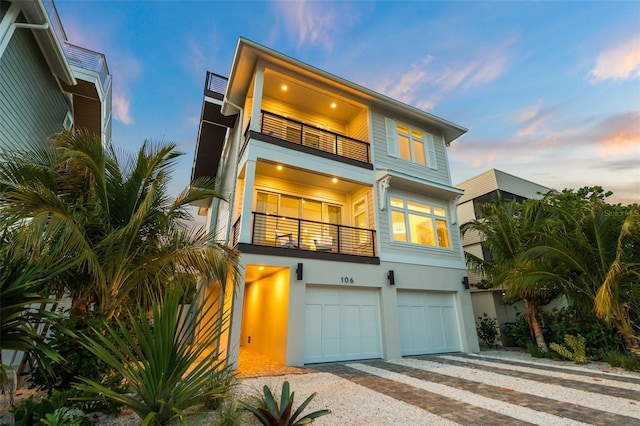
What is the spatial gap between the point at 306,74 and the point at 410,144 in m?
4.98

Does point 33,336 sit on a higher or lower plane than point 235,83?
lower

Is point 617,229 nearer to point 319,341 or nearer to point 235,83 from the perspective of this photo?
point 319,341

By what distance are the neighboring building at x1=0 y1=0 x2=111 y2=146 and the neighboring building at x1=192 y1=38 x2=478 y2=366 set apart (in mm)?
4000

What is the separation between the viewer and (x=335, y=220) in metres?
10.9

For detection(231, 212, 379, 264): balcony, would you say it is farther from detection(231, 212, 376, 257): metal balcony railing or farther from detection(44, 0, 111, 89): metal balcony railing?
detection(44, 0, 111, 89): metal balcony railing

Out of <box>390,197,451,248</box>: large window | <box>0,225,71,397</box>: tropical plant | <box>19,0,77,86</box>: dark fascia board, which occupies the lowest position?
<box>0,225,71,397</box>: tropical plant

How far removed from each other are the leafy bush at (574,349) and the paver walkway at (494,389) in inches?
49.3

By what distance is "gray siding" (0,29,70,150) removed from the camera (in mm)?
6480

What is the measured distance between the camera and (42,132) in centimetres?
843

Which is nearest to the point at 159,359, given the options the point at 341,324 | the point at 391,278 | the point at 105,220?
the point at 105,220

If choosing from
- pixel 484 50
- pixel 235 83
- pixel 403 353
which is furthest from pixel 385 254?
pixel 484 50

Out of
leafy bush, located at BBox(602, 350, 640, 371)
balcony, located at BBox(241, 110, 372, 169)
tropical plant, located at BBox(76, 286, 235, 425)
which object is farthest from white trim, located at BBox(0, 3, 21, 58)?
leafy bush, located at BBox(602, 350, 640, 371)

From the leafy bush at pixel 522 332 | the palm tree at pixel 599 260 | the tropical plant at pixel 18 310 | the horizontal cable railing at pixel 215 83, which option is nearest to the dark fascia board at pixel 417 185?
the palm tree at pixel 599 260

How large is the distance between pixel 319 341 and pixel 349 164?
5.71 meters
